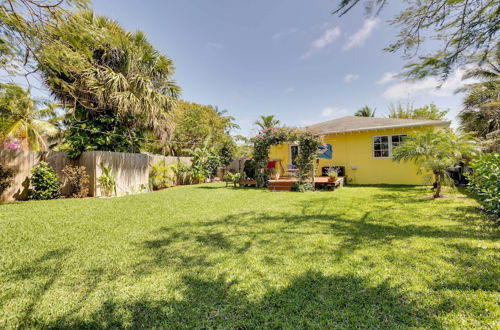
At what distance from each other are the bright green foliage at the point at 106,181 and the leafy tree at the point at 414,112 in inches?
1250

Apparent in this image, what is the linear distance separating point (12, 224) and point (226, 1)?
36.8ft

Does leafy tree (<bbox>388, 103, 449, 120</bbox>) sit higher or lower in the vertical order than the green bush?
higher

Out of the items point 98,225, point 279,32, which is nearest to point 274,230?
point 98,225

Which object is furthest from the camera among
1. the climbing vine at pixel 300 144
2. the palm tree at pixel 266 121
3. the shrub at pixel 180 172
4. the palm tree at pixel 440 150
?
the palm tree at pixel 266 121

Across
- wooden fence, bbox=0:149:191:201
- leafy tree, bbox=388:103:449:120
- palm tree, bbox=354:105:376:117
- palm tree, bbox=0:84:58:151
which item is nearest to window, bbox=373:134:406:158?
wooden fence, bbox=0:149:191:201

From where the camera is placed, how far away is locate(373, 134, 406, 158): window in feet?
39.2

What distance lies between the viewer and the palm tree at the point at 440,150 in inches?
285

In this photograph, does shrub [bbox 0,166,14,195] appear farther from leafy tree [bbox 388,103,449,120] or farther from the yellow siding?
leafy tree [bbox 388,103,449,120]

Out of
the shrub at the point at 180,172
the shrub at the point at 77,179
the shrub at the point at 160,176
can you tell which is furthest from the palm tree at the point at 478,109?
the shrub at the point at 77,179

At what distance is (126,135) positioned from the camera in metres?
10.8

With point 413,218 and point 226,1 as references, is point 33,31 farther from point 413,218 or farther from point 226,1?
point 226,1

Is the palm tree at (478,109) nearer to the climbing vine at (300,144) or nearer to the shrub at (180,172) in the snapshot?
the climbing vine at (300,144)

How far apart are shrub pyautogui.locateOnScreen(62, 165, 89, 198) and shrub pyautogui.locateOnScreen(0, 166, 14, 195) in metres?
1.49

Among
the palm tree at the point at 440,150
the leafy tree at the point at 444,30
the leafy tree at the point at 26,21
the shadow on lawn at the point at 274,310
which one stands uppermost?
the leafy tree at the point at 26,21
